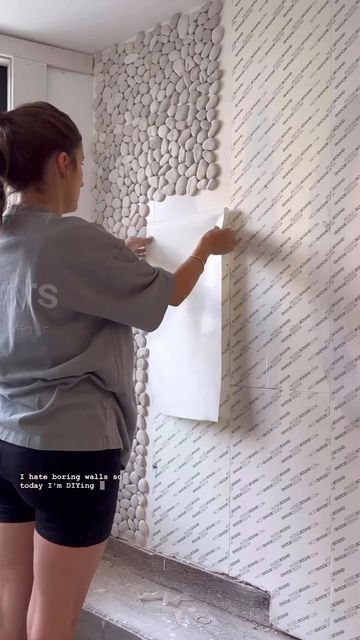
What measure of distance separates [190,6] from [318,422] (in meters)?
1.19

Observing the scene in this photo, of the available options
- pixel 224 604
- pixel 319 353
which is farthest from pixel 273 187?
pixel 224 604

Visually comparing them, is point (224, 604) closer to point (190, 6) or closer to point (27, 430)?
point (27, 430)

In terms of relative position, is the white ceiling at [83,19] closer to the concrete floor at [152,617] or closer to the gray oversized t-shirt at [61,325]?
the gray oversized t-shirt at [61,325]

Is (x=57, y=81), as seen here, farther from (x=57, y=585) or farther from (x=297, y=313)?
(x=57, y=585)

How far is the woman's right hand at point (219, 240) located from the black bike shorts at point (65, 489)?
652mm

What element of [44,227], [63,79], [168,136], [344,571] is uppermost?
[63,79]

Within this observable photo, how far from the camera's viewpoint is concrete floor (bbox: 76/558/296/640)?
1795 mm

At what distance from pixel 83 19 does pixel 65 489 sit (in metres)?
1.51

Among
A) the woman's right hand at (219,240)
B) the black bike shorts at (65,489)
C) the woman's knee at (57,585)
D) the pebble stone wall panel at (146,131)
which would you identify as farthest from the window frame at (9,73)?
the woman's knee at (57,585)

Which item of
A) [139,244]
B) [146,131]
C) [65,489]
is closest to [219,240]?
[139,244]

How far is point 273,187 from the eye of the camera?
1.78 meters

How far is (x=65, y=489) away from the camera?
45.7 inches

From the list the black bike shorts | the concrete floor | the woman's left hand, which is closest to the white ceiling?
the woman's left hand

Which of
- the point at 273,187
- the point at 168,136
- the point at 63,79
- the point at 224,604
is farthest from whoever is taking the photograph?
the point at 63,79
